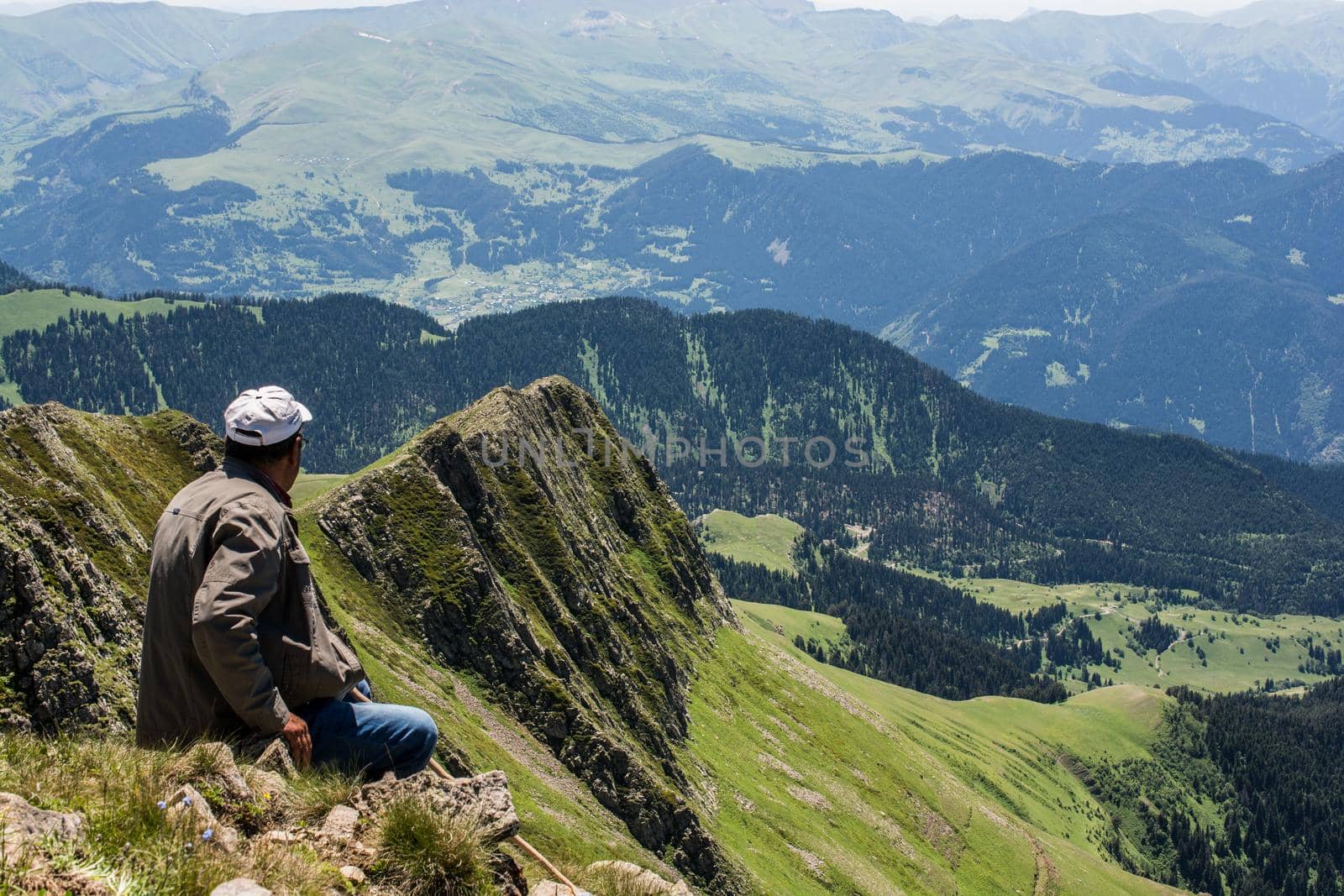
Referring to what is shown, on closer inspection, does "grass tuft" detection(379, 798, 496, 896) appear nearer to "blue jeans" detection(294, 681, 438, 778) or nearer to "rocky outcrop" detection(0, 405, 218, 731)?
"blue jeans" detection(294, 681, 438, 778)

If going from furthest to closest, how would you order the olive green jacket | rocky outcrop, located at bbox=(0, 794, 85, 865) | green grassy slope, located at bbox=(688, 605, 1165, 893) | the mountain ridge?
1. green grassy slope, located at bbox=(688, 605, 1165, 893)
2. the mountain ridge
3. the olive green jacket
4. rocky outcrop, located at bbox=(0, 794, 85, 865)

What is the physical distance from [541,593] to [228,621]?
81.4 meters

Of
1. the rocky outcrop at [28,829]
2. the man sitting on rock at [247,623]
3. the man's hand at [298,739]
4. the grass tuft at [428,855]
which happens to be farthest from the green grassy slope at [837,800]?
the rocky outcrop at [28,829]

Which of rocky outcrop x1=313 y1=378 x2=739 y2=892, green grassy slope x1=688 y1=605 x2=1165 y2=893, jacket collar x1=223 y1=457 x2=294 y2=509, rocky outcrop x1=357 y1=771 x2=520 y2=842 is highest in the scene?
jacket collar x1=223 y1=457 x2=294 y2=509

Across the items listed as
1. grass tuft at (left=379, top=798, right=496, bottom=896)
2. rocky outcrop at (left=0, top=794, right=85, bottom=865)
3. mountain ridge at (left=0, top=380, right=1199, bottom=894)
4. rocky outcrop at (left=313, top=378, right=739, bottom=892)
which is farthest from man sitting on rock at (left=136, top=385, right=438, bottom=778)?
rocky outcrop at (left=313, top=378, right=739, bottom=892)

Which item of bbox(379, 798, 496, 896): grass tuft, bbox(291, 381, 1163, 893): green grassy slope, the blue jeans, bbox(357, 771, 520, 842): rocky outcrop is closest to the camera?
bbox(379, 798, 496, 896): grass tuft

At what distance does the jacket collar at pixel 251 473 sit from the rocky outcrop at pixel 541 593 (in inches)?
2612

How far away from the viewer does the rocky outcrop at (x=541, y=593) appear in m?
81.8

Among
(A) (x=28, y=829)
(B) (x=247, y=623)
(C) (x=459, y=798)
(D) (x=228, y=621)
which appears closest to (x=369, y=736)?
(C) (x=459, y=798)

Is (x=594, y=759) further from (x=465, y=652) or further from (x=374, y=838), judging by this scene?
(x=374, y=838)

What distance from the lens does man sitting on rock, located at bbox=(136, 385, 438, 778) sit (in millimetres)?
15742

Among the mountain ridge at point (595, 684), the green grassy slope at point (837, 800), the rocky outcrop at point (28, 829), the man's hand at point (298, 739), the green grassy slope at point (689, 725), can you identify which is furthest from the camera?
the green grassy slope at point (837, 800)

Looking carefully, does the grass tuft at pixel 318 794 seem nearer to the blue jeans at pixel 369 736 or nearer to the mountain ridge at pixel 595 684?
the blue jeans at pixel 369 736

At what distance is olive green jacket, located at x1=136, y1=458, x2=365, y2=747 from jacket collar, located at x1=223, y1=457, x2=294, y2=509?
22 millimetres
